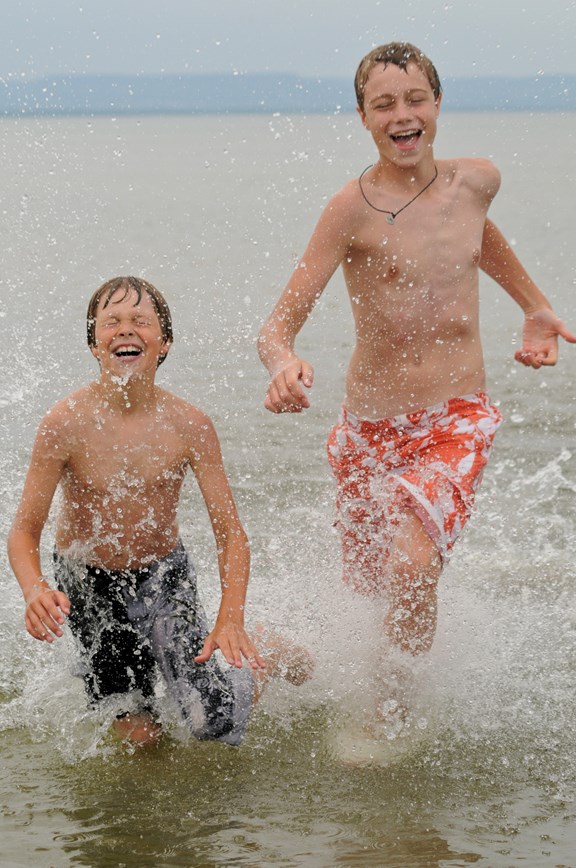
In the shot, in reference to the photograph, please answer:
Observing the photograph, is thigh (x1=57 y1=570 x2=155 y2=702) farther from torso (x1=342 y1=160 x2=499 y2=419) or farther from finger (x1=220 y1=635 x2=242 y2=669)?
torso (x1=342 y1=160 x2=499 y2=419)

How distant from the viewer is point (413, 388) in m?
4.25

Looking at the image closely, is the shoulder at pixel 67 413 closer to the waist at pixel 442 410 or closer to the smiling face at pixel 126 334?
the smiling face at pixel 126 334

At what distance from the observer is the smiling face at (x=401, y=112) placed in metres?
4.20

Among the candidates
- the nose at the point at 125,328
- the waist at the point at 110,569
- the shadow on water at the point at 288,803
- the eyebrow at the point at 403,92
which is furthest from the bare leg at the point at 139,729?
the eyebrow at the point at 403,92

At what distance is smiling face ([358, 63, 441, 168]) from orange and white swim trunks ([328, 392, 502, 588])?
81 cm

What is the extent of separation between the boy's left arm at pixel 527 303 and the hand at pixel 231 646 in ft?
Result: 4.95

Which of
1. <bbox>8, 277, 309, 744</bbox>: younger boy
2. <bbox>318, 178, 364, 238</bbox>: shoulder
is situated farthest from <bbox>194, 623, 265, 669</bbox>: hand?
<bbox>318, 178, 364, 238</bbox>: shoulder

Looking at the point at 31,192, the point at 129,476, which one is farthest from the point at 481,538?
the point at 31,192

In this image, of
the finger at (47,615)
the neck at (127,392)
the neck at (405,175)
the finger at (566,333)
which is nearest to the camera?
the finger at (47,615)

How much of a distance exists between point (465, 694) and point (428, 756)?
387mm

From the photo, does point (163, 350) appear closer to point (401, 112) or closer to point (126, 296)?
point (126, 296)

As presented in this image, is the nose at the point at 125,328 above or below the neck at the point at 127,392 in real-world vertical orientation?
above

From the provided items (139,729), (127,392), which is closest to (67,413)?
(127,392)

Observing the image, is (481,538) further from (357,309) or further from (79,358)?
(79,358)
